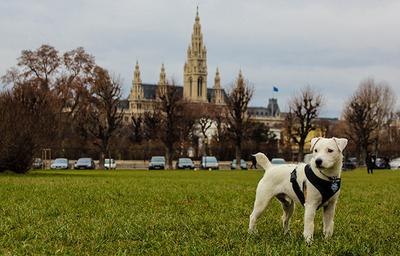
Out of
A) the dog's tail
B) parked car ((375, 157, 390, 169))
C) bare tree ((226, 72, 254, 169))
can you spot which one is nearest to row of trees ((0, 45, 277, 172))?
bare tree ((226, 72, 254, 169))

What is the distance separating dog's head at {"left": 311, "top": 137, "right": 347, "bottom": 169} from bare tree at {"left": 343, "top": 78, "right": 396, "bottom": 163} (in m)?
Answer: 69.4

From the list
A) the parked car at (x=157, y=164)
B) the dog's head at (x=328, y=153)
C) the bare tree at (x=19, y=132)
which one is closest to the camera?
the dog's head at (x=328, y=153)

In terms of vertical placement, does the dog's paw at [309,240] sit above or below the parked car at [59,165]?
below

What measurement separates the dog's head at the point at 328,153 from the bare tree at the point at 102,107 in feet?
191

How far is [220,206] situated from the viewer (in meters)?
13.9

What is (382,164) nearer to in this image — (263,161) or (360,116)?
(360,116)


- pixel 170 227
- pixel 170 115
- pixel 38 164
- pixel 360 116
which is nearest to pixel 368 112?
pixel 360 116

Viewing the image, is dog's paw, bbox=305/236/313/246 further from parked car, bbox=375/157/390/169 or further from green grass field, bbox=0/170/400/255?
parked car, bbox=375/157/390/169

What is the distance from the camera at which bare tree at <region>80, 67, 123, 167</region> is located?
2557 inches

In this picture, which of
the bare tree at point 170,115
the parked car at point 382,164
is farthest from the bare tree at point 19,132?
the parked car at point 382,164

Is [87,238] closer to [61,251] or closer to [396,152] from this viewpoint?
[61,251]

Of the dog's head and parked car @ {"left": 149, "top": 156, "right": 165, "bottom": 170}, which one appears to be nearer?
the dog's head

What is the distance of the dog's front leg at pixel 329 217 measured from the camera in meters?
8.09

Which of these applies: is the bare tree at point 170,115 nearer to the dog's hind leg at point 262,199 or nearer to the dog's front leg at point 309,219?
the dog's hind leg at point 262,199
